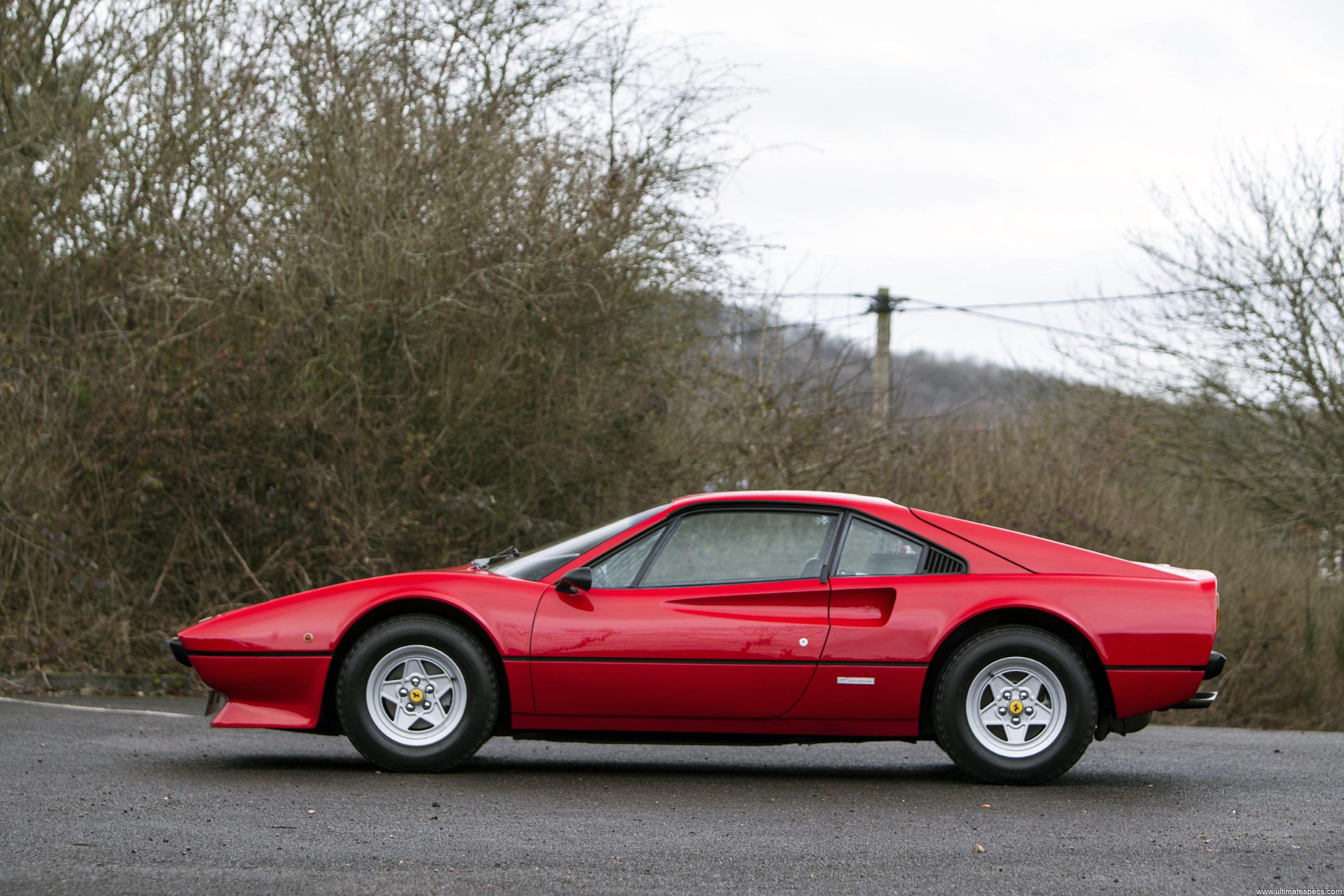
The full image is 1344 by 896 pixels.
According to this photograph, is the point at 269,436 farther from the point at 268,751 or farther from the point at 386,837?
the point at 386,837

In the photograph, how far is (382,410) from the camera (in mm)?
11461

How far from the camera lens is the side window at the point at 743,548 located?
5934mm

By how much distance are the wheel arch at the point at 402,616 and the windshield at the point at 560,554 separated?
327 millimetres

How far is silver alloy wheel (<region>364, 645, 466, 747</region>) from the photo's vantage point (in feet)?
19.0

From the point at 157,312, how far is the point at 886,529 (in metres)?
7.58

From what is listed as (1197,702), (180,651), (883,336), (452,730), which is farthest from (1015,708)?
(883,336)

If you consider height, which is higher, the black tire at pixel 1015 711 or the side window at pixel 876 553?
the side window at pixel 876 553

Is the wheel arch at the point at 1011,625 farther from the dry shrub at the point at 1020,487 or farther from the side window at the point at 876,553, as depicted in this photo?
the dry shrub at the point at 1020,487

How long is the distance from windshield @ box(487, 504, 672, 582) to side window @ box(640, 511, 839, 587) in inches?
8.2

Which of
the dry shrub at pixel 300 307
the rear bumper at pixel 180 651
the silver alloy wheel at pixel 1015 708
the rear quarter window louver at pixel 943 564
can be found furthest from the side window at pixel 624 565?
the dry shrub at pixel 300 307

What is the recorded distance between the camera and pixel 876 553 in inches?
237

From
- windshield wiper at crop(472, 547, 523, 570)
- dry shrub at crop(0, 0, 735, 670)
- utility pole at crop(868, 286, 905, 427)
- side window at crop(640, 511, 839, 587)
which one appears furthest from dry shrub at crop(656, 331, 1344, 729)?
side window at crop(640, 511, 839, 587)

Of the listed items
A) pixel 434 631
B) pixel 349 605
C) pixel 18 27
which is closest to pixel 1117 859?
pixel 434 631

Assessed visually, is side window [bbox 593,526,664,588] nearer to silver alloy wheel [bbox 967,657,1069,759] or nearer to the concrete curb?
silver alloy wheel [bbox 967,657,1069,759]
